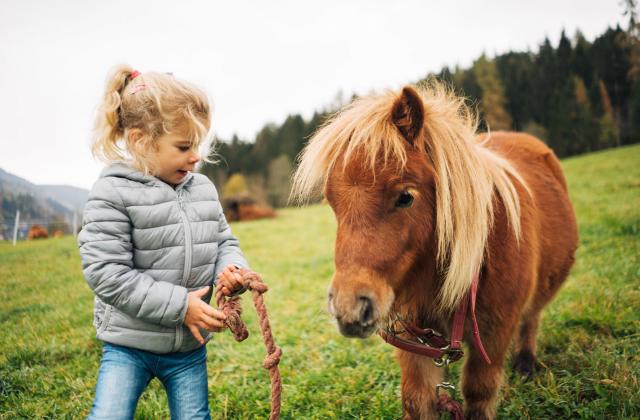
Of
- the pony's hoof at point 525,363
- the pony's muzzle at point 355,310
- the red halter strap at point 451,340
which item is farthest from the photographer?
the pony's hoof at point 525,363

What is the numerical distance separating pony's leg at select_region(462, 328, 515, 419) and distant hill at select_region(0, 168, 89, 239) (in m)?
3.41

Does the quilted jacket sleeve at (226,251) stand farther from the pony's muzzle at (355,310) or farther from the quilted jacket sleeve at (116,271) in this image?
the pony's muzzle at (355,310)

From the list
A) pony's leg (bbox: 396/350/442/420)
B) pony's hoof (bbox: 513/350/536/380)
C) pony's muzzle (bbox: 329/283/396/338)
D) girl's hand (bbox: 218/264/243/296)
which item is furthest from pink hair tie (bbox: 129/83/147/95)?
pony's hoof (bbox: 513/350/536/380)

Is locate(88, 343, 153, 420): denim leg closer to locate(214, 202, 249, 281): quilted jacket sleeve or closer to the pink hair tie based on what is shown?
locate(214, 202, 249, 281): quilted jacket sleeve

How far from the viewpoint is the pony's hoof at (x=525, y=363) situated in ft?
10.1

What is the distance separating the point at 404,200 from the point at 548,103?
46405mm

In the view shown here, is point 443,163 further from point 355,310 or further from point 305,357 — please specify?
point 305,357

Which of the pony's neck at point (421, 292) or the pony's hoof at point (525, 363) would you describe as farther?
Result: the pony's hoof at point (525, 363)

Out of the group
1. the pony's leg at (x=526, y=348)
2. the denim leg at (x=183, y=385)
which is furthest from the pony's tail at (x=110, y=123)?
the pony's leg at (x=526, y=348)

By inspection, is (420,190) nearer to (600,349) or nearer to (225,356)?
(600,349)

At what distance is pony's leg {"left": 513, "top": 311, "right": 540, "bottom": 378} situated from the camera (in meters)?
3.12

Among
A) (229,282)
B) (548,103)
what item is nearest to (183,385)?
(229,282)

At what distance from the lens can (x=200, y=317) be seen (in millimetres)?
1642

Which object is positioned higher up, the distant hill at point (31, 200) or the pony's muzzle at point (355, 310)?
the distant hill at point (31, 200)
